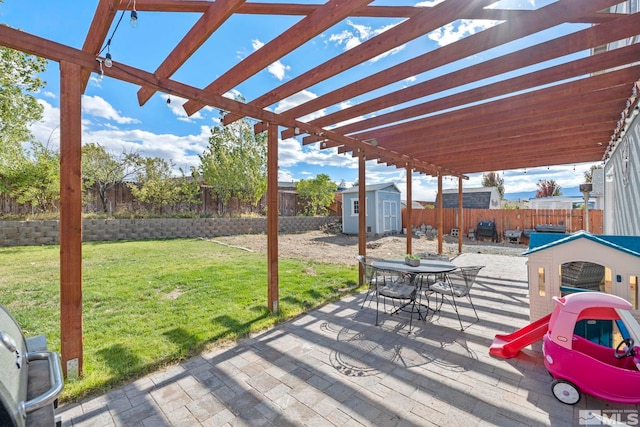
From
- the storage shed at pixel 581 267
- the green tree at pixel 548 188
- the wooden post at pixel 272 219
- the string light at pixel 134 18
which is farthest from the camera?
the green tree at pixel 548 188

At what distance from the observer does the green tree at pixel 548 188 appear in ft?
86.2

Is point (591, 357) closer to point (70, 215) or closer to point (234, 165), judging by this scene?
point (70, 215)

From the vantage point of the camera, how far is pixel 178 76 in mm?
2865

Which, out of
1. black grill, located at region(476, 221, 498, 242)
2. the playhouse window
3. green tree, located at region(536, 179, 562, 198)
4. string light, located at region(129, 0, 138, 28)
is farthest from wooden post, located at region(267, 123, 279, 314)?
green tree, located at region(536, 179, 562, 198)

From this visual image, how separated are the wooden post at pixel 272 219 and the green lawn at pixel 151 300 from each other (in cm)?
30

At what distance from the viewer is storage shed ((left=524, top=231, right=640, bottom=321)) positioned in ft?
8.02

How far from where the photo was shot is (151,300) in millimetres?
4254

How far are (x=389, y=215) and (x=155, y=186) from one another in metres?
12.0

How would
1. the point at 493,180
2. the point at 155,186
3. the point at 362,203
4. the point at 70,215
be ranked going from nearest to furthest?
1. the point at 70,215
2. the point at 362,203
3. the point at 155,186
4. the point at 493,180

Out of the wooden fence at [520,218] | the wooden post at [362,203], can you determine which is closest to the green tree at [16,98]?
the wooden post at [362,203]

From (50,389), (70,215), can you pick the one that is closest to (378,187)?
(70,215)

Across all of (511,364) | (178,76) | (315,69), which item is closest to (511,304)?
(511,364)

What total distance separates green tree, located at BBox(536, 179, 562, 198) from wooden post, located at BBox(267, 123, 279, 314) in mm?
31831

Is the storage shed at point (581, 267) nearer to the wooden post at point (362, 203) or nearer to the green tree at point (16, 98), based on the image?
the wooden post at point (362, 203)
